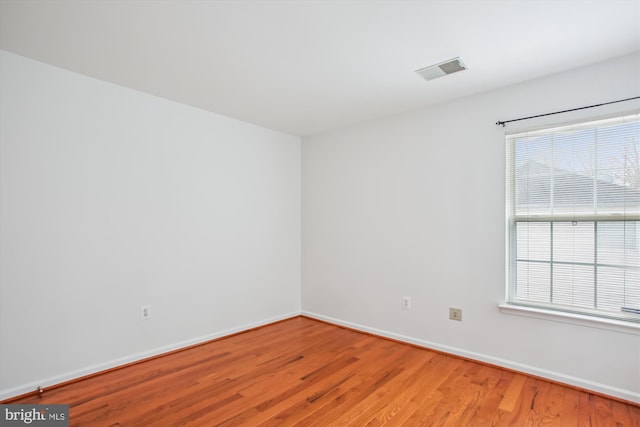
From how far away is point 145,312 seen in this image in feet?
10.4

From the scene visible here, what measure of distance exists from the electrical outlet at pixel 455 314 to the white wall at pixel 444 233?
0.17ft

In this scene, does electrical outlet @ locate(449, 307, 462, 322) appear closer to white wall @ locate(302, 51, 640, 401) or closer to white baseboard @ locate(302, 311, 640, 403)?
white wall @ locate(302, 51, 640, 401)

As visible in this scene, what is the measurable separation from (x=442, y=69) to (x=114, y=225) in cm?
300

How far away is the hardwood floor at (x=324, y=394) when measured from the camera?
221 cm

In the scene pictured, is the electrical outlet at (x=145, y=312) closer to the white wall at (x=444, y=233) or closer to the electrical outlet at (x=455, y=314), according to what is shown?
the white wall at (x=444, y=233)

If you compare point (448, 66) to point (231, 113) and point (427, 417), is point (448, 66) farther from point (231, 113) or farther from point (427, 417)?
point (427, 417)

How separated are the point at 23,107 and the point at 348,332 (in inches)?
141

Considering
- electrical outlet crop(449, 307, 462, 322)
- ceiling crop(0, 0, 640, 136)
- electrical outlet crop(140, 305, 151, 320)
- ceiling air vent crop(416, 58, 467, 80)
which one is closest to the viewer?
ceiling crop(0, 0, 640, 136)

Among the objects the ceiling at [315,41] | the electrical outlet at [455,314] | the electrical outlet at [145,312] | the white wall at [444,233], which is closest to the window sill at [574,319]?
the white wall at [444,233]

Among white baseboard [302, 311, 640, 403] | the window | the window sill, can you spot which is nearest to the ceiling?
the window

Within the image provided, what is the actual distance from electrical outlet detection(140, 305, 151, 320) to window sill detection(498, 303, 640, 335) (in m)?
3.13

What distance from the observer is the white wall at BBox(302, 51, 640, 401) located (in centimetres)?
260

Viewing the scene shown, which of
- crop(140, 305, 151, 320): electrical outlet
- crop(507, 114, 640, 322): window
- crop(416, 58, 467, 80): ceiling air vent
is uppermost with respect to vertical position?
crop(416, 58, 467, 80): ceiling air vent

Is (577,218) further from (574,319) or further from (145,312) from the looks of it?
(145,312)
